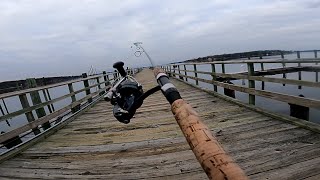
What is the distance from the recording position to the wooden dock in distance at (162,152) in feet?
10.5

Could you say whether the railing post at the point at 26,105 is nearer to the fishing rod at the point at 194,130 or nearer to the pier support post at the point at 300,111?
the fishing rod at the point at 194,130

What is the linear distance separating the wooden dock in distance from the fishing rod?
6.55 ft

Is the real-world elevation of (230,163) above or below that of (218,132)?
above

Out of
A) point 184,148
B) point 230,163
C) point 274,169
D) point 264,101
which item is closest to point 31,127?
point 184,148

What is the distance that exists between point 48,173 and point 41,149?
1328mm

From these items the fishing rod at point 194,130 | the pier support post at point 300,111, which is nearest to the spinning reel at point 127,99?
the fishing rod at point 194,130

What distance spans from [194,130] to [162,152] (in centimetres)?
313

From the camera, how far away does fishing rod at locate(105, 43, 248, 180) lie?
31.4 inches

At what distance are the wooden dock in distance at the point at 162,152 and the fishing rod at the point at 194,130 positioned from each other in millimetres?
1997

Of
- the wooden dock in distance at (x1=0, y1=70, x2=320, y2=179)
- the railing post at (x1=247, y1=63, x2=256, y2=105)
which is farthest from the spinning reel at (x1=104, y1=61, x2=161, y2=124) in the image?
the railing post at (x1=247, y1=63, x2=256, y2=105)

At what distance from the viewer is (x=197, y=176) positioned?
3.07 metres

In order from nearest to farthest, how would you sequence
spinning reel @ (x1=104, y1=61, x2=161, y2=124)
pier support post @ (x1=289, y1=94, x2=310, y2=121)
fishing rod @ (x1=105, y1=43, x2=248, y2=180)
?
1. fishing rod @ (x1=105, y1=43, x2=248, y2=180)
2. spinning reel @ (x1=104, y1=61, x2=161, y2=124)
3. pier support post @ (x1=289, y1=94, x2=310, y2=121)

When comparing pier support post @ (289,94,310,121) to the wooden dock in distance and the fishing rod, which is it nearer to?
the wooden dock in distance

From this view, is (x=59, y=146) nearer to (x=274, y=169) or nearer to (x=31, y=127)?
(x=31, y=127)
